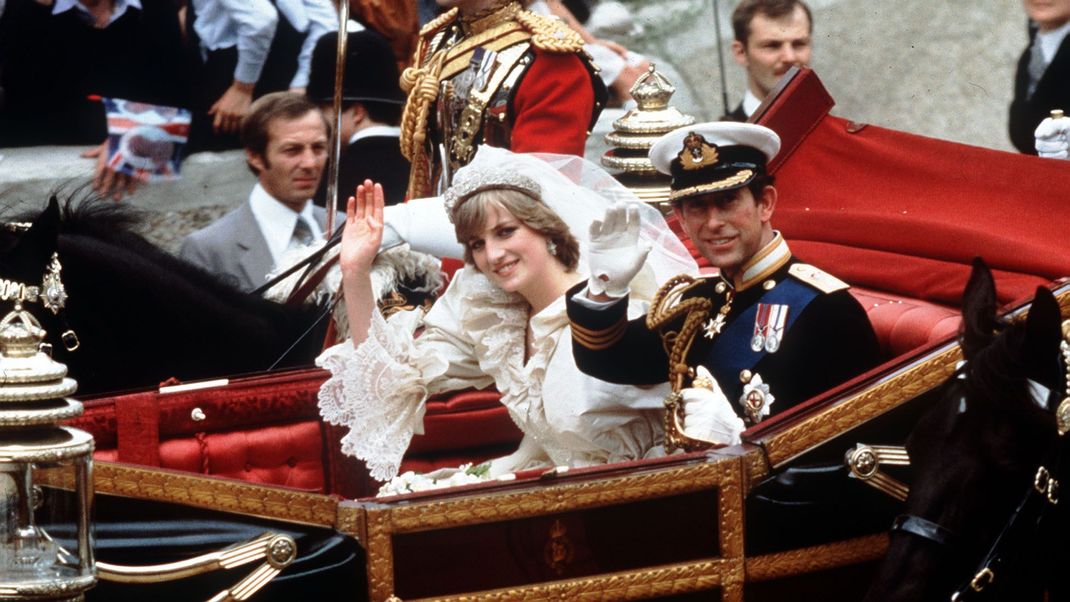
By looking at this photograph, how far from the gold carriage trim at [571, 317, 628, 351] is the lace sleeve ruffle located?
487 mm

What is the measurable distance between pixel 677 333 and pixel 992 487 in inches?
41.8

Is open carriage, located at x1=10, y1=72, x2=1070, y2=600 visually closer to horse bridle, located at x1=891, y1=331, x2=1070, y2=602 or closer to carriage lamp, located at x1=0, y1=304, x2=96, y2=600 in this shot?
carriage lamp, located at x1=0, y1=304, x2=96, y2=600

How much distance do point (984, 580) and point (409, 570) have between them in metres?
0.99

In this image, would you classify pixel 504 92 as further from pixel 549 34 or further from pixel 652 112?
pixel 652 112

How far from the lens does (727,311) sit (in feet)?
13.8

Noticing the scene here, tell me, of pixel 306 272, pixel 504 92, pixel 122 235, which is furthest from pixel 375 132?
pixel 122 235

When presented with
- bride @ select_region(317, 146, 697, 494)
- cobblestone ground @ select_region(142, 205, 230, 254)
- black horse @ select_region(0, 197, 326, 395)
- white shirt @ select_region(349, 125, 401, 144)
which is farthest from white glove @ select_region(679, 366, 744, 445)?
cobblestone ground @ select_region(142, 205, 230, 254)

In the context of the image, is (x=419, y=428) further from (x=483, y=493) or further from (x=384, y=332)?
(x=483, y=493)

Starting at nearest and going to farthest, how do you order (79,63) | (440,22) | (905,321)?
1. (905,321)
2. (440,22)
3. (79,63)

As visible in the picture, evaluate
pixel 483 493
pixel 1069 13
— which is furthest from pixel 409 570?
pixel 1069 13

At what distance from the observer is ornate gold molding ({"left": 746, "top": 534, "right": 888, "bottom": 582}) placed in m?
3.89

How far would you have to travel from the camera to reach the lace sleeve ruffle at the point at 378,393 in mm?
4492

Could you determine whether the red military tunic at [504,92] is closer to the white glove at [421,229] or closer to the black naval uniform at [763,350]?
the white glove at [421,229]

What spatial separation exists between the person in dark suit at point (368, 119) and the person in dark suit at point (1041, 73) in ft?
7.46
